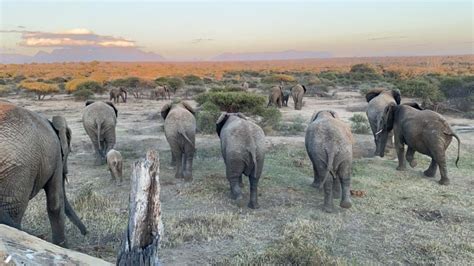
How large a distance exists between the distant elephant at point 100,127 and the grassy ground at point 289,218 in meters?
0.45

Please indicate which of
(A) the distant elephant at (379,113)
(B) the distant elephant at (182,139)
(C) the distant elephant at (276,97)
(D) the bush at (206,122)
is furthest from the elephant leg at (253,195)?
(C) the distant elephant at (276,97)

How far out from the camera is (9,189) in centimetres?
399

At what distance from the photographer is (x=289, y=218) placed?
7.04 m

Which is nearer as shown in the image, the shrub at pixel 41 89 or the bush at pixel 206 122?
the bush at pixel 206 122

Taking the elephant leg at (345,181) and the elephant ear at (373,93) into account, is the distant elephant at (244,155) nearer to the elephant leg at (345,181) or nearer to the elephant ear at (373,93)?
the elephant leg at (345,181)

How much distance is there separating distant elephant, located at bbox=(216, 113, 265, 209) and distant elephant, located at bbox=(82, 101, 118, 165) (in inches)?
162

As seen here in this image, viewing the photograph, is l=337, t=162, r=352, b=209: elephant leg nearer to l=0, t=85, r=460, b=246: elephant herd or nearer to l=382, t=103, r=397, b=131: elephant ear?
l=0, t=85, r=460, b=246: elephant herd

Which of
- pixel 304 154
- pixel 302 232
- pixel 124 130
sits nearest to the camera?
pixel 302 232

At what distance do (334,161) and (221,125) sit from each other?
2611 mm

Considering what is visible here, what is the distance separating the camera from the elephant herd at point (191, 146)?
410 cm

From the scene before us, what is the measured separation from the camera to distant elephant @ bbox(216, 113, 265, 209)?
759cm

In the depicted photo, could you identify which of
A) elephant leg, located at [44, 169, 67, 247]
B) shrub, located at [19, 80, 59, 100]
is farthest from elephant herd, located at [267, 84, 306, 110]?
elephant leg, located at [44, 169, 67, 247]

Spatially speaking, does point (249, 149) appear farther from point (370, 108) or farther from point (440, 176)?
point (370, 108)

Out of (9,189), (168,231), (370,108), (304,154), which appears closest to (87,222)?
(168,231)
